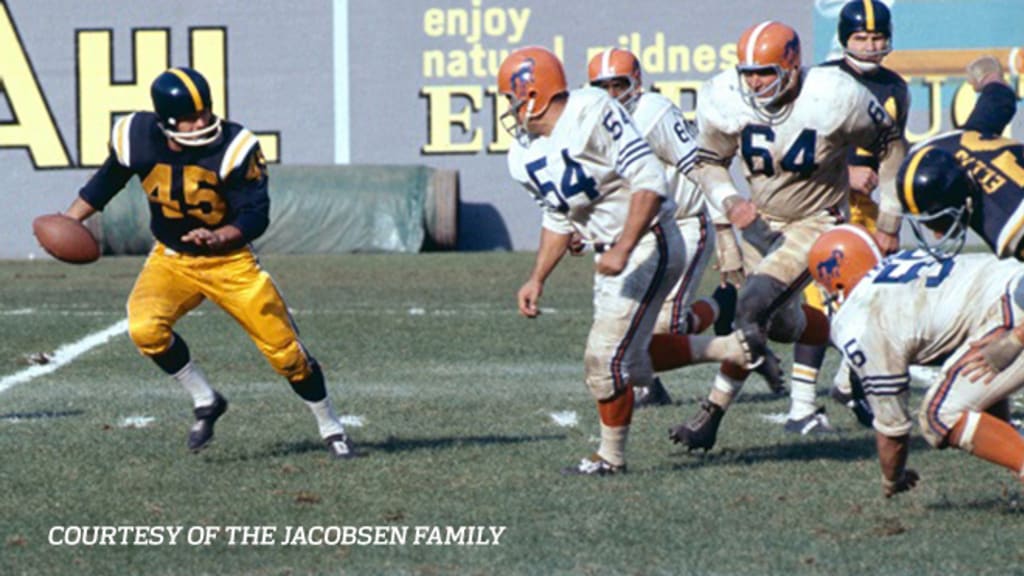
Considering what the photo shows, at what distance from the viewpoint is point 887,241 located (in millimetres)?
7234

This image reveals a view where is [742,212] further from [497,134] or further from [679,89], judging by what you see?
[497,134]

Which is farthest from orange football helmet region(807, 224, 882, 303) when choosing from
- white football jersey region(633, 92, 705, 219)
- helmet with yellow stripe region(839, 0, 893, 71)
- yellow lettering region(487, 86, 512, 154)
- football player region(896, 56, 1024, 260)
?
yellow lettering region(487, 86, 512, 154)

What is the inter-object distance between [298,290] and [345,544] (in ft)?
31.5

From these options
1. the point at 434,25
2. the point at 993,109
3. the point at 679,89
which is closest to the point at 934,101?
the point at 679,89

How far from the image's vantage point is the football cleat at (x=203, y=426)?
24.5ft

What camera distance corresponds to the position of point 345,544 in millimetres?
5734

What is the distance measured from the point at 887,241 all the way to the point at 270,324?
2.50 meters

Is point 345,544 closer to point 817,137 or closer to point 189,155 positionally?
point 189,155

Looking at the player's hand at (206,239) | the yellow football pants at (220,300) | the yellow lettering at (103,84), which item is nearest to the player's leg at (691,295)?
the yellow football pants at (220,300)

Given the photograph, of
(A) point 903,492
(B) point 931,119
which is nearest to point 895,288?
(A) point 903,492

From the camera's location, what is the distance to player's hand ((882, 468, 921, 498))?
6.22m

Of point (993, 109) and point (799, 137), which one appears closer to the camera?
point (799, 137)

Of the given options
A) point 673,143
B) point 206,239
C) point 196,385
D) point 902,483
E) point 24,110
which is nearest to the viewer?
point 902,483

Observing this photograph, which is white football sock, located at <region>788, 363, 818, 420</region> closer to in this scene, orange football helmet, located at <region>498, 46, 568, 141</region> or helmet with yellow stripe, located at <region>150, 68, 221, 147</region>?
orange football helmet, located at <region>498, 46, 568, 141</region>
